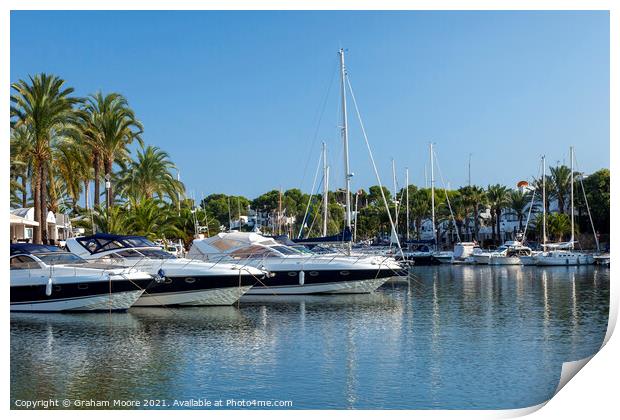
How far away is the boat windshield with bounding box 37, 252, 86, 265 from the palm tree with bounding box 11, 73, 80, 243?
756 millimetres

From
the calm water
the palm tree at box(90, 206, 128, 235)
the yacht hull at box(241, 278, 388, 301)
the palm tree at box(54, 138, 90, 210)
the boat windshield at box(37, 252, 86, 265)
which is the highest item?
the palm tree at box(54, 138, 90, 210)

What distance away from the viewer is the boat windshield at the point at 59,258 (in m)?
21.0

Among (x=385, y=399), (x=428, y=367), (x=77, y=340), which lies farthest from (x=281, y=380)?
(x=77, y=340)

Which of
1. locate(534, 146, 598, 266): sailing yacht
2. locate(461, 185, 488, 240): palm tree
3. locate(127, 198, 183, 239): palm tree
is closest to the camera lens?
locate(127, 198, 183, 239): palm tree

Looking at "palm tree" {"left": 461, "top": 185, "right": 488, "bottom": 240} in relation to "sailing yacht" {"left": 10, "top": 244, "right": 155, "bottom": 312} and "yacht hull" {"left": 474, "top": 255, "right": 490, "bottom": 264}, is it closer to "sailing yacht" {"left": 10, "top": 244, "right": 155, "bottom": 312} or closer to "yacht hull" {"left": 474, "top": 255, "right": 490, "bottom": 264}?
"yacht hull" {"left": 474, "top": 255, "right": 490, "bottom": 264}

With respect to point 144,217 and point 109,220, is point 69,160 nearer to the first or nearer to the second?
point 109,220

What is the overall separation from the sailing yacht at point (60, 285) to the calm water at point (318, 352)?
1.51 feet

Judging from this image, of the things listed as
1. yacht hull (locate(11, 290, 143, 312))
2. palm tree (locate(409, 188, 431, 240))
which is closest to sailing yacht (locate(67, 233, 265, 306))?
yacht hull (locate(11, 290, 143, 312))

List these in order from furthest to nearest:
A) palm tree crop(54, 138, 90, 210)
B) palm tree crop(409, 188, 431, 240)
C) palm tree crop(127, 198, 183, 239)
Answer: palm tree crop(409, 188, 431, 240), palm tree crop(127, 198, 183, 239), palm tree crop(54, 138, 90, 210)

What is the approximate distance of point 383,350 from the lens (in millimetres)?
15562

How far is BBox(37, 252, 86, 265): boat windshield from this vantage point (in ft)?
68.8

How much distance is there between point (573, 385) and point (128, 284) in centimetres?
1288

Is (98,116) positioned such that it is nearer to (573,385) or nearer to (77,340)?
(77,340)

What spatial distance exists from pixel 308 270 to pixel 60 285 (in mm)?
9383
